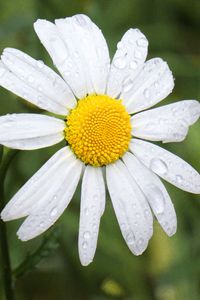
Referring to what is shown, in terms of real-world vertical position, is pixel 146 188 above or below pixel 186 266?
above

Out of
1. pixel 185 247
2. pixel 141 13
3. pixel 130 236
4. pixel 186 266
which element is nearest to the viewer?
pixel 130 236

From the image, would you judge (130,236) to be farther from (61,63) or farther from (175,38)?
(175,38)

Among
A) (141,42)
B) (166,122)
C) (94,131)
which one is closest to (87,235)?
(94,131)

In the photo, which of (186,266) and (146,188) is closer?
(146,188)

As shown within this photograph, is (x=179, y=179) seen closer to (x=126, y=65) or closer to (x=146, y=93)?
(x=146, y=93)

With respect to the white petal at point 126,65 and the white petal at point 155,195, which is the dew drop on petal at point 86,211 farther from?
the white petal at point 126,65

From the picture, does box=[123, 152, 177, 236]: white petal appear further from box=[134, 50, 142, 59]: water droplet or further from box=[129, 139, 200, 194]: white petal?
box=[134, 50, 142, 59]: water droplet

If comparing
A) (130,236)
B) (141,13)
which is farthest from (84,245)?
(141,13)
